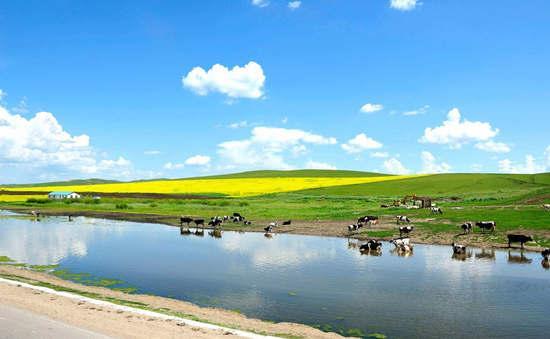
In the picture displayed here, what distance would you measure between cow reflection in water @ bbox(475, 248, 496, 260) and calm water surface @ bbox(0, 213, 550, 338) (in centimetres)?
7

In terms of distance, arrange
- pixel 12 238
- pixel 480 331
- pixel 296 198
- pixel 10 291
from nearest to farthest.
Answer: pixel 480 331 < pixel 10 291 < pixel 12 238 < pixel 296 198

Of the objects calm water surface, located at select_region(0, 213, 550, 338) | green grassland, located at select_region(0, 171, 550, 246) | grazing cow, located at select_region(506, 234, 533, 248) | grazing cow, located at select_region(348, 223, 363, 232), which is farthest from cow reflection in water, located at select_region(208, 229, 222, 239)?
grazing cow, located at select_region(506, 234, 533, 248)

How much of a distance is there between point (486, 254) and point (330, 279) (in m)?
16.0

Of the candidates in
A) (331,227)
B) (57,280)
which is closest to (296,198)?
(331,227)

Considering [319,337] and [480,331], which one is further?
[480,331]

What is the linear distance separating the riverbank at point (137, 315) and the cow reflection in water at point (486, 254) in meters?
22.0

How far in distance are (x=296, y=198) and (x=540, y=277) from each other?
7047 centimetres

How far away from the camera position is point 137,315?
Result: 18016 millimetres

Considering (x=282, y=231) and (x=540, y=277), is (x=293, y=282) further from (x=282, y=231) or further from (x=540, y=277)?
(x=282, y=231)

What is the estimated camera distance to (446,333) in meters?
17.5

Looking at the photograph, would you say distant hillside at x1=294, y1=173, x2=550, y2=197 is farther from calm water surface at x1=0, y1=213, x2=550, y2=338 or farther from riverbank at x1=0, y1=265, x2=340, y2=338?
riverbank at x1=0, y1=265, x2=340, y2=338

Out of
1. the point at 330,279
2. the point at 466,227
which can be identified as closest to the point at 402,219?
the point at 466,227

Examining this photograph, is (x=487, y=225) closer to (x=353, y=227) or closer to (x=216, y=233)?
(x=353, y=227)

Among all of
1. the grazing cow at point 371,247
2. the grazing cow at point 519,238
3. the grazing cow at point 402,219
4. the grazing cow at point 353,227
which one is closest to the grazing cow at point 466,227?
the grazing cow at point 519,238
